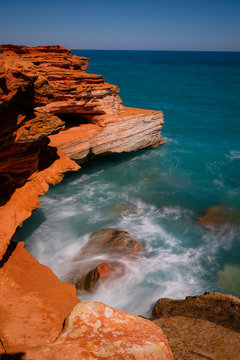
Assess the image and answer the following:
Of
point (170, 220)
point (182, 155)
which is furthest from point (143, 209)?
point (182, 155)

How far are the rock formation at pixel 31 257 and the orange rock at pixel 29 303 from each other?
0.05 feet

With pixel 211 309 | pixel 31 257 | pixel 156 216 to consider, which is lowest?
pixel 156 216

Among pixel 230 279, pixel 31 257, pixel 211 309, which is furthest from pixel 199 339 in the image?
pixel 31 257

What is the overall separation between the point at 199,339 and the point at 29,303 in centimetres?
319

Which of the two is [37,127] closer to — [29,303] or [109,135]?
[29,303]

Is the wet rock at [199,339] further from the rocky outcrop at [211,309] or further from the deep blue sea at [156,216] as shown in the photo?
the deep blue sea at [156,216]

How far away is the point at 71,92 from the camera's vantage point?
1127 centimetres

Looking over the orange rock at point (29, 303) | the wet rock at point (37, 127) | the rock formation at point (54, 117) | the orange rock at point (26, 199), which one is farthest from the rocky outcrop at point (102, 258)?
the wet rock at point (37, 127)

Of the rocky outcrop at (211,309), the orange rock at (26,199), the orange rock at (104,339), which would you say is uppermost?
the orange rock at (26,199)

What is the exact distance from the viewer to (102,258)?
802cm

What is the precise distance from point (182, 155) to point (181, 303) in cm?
1309

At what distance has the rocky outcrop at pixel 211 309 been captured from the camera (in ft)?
16.8

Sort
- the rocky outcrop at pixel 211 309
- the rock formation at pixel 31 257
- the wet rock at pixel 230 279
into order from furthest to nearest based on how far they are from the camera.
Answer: the wet rock at pixel 230 279
the rocky outcrop at pixel 211 309
the rock formation at pixel 31 257

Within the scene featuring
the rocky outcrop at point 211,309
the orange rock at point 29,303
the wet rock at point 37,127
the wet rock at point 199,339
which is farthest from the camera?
the wet rock at point 37,127
